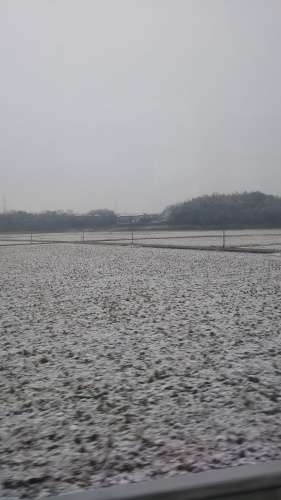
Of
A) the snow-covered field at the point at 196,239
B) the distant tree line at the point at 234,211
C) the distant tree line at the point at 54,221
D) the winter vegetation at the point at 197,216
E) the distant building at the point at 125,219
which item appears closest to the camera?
the snow-covered field at the point at 196,239

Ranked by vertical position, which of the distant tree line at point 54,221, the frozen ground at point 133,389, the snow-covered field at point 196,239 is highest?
the distant tree line at point 54,221

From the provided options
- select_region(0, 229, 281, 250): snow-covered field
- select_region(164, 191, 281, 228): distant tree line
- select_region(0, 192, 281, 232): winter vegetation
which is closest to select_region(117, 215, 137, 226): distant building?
select_region(0, 192, 281, 232): winter vegetation

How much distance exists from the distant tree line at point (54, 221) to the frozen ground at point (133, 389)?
150 feet

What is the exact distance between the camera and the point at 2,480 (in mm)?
3439

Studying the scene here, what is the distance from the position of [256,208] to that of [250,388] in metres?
59.8

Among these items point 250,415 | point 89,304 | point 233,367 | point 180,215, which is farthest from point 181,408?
point 180,215

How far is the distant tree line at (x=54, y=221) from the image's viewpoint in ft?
183

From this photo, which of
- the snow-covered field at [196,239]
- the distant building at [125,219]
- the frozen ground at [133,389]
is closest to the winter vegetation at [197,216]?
the distant building at [125,219]

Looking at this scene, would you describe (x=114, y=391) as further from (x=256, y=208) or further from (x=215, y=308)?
(x=256, y=208)

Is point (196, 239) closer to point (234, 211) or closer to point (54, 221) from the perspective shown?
point (234, 211)

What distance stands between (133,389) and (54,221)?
208 feet

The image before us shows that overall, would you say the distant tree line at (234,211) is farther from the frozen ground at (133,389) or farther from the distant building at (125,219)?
the frozen ground at (133,389)

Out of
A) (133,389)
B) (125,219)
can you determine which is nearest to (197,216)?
(125,219)

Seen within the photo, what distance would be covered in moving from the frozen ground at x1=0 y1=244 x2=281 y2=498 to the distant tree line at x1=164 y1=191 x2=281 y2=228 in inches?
1987
